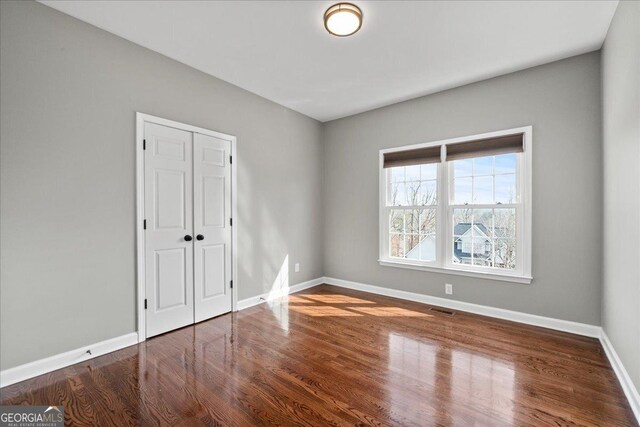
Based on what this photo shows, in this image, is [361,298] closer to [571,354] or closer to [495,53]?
[571,354]

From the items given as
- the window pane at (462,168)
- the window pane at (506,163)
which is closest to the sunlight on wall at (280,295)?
the window pane at (462,168)

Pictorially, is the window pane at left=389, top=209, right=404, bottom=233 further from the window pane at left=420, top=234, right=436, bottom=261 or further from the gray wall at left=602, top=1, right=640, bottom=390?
the gray wall at left=602, top=1, right=640, bottom=390

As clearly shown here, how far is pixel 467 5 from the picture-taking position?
7.44ft

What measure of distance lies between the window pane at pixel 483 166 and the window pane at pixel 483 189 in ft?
0.20

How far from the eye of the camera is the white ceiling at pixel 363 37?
2.31 meters

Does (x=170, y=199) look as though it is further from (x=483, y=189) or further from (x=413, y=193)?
(x=483, y=189)

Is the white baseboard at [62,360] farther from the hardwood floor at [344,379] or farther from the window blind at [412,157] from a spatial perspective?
the window blind at [412,157]

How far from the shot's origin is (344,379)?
219 cm

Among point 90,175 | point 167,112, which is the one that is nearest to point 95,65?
point 167,112

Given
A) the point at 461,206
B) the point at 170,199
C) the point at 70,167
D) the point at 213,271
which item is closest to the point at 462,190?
the point at 461,206

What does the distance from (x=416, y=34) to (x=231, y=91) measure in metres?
2.24

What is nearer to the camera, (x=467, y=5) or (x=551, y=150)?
(x=467, y=5)

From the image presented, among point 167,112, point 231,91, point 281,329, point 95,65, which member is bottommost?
point 281,329

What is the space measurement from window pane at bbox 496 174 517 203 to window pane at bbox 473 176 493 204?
0.24ft
